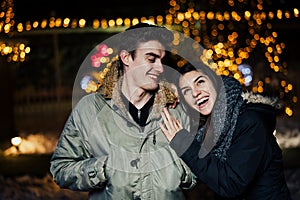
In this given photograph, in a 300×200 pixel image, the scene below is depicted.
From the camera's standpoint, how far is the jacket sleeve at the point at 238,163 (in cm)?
260

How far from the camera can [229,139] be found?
271 cm

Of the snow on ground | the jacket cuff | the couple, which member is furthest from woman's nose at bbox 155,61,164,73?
the snow on ground

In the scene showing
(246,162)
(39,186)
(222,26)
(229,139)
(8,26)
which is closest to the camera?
(246,162)

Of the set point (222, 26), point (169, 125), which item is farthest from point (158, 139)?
point (222, 26)

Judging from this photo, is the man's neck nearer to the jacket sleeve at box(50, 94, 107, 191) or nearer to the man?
the man

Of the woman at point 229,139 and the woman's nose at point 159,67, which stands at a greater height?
the woman's nose at point 159,67

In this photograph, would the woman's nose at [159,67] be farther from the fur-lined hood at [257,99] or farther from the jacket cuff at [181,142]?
the fur-lined hood at [257,99]

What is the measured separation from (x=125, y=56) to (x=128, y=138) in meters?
0.45

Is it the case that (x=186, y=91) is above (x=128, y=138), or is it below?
above

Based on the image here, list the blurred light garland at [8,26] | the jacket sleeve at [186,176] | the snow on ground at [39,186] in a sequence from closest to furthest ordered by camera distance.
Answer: the jacket sleeve at [186,176]
the blurred light garland at [8,26]
the snow on ground at [39,186]

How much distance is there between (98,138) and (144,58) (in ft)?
1.61

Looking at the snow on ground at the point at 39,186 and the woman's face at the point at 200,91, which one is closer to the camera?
the woman's face at the point at 200,91

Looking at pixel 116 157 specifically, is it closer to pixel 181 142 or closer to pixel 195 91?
pixel 181 142

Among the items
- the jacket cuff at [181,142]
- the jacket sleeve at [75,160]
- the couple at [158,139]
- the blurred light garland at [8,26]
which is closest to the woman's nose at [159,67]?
the couple at [158,139]
